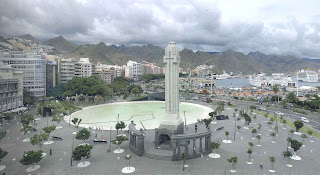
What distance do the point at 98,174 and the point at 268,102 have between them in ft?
248

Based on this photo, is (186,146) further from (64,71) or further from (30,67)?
(64,71)

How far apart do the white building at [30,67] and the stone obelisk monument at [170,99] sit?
6202 centimetres

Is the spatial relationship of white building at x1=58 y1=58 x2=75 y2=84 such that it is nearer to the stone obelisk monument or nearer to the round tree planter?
the stone obelisk monument

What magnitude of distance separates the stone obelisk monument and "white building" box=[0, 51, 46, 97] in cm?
6202

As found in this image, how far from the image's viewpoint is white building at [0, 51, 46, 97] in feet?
242

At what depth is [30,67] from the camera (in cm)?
7462

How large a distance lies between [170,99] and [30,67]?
210 feet

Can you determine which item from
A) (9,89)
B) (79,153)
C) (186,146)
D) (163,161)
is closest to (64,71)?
(9,89)

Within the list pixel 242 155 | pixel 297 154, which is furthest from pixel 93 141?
pixel 297 154

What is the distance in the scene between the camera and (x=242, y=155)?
102ft

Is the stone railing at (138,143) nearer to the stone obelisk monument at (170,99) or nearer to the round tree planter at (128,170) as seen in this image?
the stone obelisk monument at (170,99)

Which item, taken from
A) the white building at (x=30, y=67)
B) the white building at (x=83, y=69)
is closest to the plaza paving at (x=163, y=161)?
the white building at (x=30, y=67)

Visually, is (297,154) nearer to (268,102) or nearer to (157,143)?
(157,143)

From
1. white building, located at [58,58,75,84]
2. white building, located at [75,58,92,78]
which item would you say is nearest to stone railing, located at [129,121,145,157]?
white building, located at [58,58,75,84]
